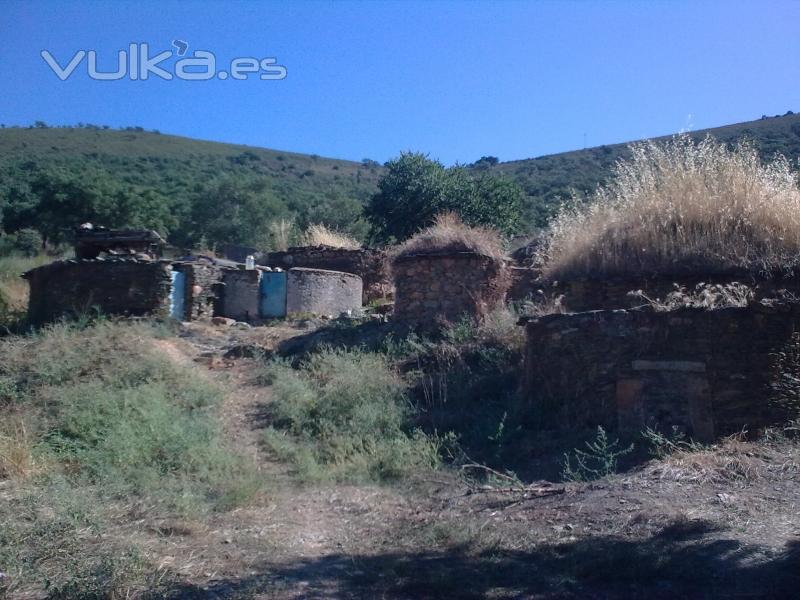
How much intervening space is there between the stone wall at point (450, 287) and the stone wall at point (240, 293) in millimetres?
5324

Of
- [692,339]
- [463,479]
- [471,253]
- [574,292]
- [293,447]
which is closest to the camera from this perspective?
[463,479]

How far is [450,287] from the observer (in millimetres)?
13633

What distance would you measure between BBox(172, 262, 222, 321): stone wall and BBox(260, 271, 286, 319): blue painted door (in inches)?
39.2

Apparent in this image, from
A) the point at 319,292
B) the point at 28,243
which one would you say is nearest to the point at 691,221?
the point at 319,292

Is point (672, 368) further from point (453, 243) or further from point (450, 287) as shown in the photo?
point (453, 243)

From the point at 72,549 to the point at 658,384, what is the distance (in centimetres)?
569

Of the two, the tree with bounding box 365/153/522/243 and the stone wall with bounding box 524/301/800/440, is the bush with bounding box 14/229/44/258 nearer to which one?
the tree with bounding box 365/153/522/243

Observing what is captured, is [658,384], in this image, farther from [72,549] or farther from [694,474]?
[72,549]

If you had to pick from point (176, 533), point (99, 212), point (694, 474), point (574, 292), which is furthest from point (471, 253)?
point (99, 212)

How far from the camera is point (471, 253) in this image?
44.4ft

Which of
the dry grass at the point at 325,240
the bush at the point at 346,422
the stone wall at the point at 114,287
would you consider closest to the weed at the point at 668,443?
the bush at the point at 346,422

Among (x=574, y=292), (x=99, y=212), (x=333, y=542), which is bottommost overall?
(x=333, y=542)

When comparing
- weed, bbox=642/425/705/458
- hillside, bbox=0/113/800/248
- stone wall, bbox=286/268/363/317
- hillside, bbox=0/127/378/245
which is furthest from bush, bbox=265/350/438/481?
hillside, bbox=0/127/378/245

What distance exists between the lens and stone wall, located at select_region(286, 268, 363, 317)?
17.9 meters
